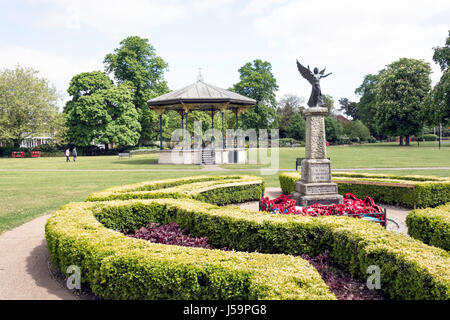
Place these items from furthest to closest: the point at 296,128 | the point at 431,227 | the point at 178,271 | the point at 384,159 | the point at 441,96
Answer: the point at 296,128, the point at 441,96, the point at 384,159, the point at 431,227, the point at 178,271

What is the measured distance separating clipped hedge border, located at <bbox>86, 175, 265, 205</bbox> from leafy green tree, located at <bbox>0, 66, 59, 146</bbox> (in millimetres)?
45550

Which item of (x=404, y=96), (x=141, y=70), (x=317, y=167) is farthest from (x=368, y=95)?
(x=317, y=167)

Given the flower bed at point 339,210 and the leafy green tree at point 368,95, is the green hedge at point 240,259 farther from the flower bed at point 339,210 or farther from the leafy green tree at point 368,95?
the leafy green tree at point 368,95

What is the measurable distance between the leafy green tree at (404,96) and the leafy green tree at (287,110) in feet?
83.0

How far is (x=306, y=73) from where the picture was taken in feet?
33.9

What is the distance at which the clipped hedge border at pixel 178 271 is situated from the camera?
338 centimetres

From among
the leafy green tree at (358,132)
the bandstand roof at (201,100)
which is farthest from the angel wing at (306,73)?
the leafy green tree at (358,132)

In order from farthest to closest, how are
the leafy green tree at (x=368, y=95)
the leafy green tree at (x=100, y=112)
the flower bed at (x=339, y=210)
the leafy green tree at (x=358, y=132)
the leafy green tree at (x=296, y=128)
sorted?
the leafy green tree at (x=358, y=132) → the leafy green tree at (x=296, y=128) → the leafy green tree at (x=368, y=95) → the leafy green tree at (x=100, y=112) → the flower bed at (x=339, y=210)

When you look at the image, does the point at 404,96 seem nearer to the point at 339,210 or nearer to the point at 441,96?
the point at 441,96

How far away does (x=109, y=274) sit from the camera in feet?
13.2

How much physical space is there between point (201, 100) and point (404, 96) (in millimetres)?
40555

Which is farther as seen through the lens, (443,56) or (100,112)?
(443,56)
